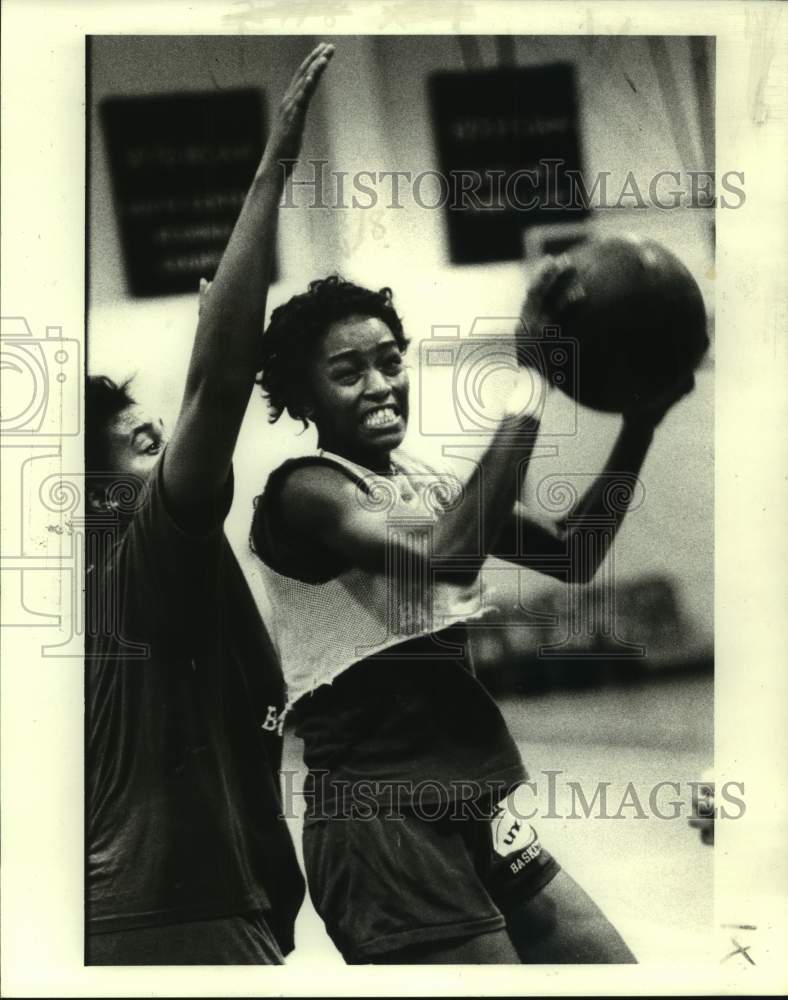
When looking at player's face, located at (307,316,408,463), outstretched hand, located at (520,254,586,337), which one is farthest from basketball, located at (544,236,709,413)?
Answer: player's face, located at (307,316,408,463)

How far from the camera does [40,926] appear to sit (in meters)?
2.20

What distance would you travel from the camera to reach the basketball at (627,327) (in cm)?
214

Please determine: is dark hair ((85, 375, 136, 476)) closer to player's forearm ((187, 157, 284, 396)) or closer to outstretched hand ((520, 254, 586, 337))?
player's forearm ((187, 157, 284, 396))

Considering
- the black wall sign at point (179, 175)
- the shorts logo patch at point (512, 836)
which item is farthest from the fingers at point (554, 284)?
the shorts logo patch at point (512, 836)

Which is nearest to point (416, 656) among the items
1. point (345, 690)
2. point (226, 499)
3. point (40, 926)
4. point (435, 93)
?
point (345, 690)

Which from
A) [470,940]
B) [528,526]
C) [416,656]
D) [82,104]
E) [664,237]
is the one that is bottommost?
[470,940]

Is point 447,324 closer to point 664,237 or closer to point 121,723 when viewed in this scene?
point 664,237

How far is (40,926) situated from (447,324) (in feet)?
5.28

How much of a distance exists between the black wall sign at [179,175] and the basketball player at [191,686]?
1.9 inches

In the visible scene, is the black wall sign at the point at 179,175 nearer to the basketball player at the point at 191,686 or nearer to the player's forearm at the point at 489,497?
the basketball player at the point at 191,686

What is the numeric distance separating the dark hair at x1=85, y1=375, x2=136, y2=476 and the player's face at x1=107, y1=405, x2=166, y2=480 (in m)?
0.01

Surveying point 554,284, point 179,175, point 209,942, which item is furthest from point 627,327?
point 209,942

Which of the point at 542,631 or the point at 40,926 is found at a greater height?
the point at 542,631

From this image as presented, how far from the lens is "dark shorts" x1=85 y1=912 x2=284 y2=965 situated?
2178mm
